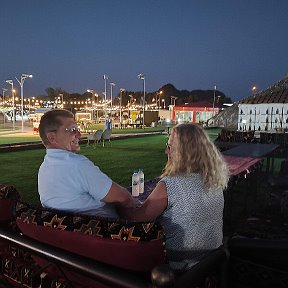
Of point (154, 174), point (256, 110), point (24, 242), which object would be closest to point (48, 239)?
point (24, 242)

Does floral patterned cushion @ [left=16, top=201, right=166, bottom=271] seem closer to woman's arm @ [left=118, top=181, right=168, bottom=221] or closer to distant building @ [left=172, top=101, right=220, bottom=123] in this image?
woman's arm @ [left=118, top=181, right=168, bottom=221]

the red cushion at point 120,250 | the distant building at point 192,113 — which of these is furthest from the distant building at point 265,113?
the distant building at point 192,113

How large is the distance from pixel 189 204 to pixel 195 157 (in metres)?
0.34

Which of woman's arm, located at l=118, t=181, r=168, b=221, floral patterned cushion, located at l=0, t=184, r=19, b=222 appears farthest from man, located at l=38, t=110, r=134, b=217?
floral patterned cushion, located at l=0, t=184, r=19, b=222

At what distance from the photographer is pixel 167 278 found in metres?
1.14

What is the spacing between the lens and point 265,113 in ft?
57.1

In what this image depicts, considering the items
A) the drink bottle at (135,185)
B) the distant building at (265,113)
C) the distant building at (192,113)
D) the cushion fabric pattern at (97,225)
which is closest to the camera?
the cushion fabric pattern at (97,225)

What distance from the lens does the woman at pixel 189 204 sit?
206 centimetres

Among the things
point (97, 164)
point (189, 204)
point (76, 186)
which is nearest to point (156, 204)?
point (189, 204)

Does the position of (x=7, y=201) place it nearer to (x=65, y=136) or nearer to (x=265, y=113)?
(x=65, y=136)

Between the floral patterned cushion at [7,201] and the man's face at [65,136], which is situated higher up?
the man's face at [65,136]

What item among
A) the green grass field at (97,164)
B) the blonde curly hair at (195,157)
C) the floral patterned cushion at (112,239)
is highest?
the blonde curly hair at (195,157)

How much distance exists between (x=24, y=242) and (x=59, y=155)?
27.5 inches

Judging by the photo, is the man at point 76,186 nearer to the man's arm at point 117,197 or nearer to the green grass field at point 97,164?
the man's arm at point 117,197
